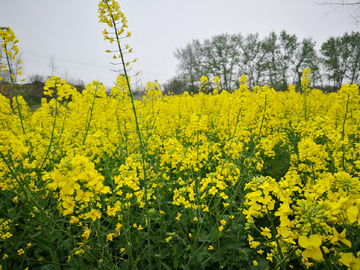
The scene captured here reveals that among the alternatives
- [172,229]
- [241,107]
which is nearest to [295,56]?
[241,107]

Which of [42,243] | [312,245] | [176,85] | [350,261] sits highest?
[176,85]

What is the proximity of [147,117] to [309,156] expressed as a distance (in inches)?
115

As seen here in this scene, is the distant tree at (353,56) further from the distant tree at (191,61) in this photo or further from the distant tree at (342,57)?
the distant tree at (191,61)

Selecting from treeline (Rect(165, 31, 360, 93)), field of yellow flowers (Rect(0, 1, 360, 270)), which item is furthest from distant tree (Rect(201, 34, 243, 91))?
field of yellow flowers (Rect(0, 1, 360, 270))

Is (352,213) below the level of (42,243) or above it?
above

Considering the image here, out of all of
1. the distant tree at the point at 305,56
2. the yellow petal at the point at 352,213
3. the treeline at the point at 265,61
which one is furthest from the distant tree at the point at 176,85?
the yellow petal at the point at 352,213

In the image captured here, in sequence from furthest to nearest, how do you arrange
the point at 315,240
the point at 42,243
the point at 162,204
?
the point at 162,204
the point at 42,243
the point at 315,240

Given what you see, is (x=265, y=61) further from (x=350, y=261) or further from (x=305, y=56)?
(x=350, y=261)

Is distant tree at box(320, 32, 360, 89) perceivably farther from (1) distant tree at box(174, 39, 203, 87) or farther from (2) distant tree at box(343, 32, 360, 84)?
(1) distant tree at box(174, 39, 203, 87)

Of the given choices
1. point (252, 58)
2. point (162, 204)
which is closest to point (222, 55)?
point (252, 58)

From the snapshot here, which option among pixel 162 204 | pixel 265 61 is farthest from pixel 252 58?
pixel 162 204

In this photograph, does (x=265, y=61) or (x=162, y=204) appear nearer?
(x=162, y=204)

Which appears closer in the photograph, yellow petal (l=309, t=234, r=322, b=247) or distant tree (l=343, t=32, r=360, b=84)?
yellow petal (l=309, t=234, r=322, b=247)

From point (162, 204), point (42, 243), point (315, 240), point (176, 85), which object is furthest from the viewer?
point (176, 85)
